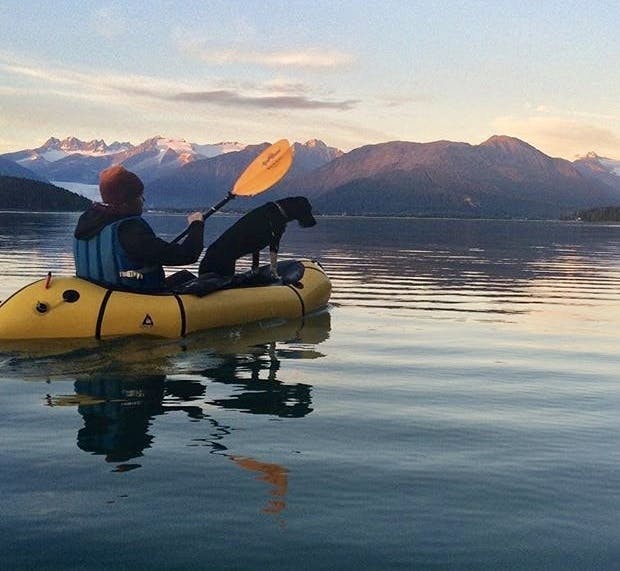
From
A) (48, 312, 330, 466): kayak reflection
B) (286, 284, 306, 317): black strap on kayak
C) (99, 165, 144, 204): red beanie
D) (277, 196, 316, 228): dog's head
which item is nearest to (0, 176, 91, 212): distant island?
(277, 196, 316, 228): dog's head

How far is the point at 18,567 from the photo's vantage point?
13.2 ft

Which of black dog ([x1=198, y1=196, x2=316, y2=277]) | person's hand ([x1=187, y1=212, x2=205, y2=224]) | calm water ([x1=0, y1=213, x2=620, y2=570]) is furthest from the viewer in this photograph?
black dog ([x1=198, y1=196, x2=316, y2=277])

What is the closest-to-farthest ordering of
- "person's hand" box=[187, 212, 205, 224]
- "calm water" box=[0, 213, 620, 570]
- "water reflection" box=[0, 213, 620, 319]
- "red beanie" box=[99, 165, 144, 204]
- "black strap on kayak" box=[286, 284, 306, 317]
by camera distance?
1. "calm water" box=[0, 213, 620, 570]
2. "red beanie" box=[99, 165, 144, 204]
3. "person's hand" box=[187, 212, 205, 224]
4. "black strap on kayak" box=[286, 284, 306, 317]
5. "water reflection" box=[0, 213, 620, 319]

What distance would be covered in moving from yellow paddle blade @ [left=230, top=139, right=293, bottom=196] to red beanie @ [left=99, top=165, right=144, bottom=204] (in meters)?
4.41

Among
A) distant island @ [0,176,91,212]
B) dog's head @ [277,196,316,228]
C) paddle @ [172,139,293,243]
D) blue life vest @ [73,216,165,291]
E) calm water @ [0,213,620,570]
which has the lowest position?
calm water @ [0,213,620,570]

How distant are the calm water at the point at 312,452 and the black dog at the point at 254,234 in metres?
1.63

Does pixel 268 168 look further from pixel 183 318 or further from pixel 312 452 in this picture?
pixel 312 452

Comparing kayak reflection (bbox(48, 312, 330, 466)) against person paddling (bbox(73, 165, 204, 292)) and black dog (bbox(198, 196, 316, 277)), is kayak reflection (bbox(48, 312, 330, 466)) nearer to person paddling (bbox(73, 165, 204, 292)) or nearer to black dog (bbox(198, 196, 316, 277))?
person paddling (bbox(73, 165, 204, 292))

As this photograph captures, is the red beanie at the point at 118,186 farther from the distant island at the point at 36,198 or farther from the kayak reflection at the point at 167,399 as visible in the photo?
the distant island at the point at 36,198

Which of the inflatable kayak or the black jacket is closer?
the inflatable kayak

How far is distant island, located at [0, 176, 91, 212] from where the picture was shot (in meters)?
166

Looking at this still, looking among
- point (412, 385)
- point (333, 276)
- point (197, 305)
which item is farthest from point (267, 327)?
point (333, 276)

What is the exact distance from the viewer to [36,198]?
168250 mm

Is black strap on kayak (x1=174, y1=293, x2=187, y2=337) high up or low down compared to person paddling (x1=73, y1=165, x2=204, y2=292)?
down
